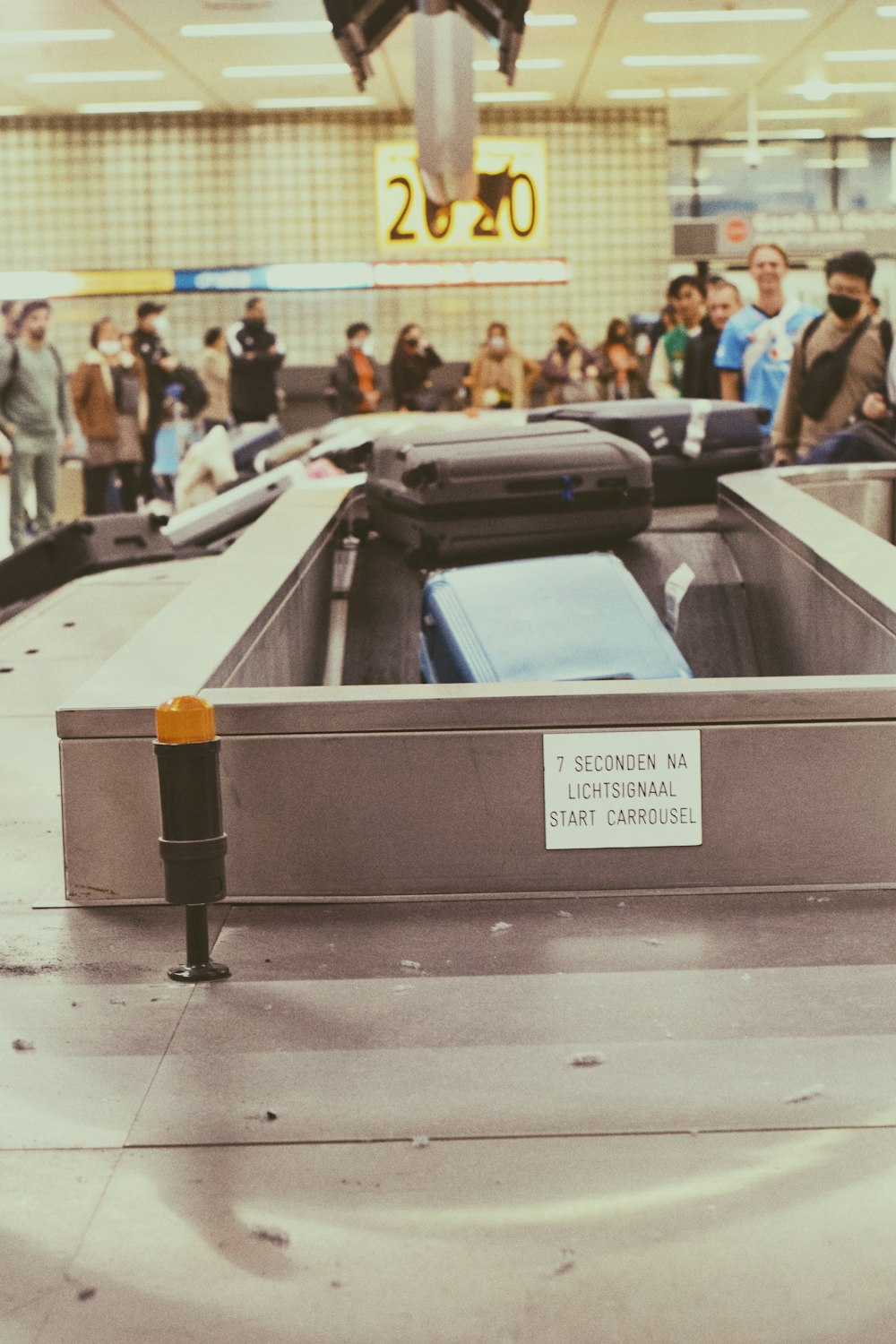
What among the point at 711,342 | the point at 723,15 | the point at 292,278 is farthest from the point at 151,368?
the point at 292,278

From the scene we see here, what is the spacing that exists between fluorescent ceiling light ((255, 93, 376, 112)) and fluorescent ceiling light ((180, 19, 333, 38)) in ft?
11.5

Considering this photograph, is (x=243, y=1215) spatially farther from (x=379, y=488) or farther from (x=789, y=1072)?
(x=379, y=488)

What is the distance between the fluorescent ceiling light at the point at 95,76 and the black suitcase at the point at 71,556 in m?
11.1

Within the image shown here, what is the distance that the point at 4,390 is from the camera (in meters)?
10.4

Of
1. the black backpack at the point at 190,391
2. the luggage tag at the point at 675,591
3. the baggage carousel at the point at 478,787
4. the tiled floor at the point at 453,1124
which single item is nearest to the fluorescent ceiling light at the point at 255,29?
the black backpack at the point at 190,391

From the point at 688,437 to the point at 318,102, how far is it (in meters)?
13.7

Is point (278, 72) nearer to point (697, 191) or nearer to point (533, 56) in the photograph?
point (533, 56)

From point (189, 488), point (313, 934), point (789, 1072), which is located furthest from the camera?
point (189, 488)

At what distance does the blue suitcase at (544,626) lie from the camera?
11.7 ft

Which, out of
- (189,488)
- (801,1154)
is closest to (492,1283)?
(801,1154)

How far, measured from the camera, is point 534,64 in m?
16.0

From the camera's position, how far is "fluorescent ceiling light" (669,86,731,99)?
17.9 meters

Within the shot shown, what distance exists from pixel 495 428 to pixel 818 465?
1.21 meters

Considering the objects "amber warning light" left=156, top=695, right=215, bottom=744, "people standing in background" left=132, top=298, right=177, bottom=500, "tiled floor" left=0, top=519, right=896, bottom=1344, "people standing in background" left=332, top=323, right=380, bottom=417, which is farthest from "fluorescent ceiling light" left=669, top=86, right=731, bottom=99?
"amber warning light" left=156, top=695, right=215, bottom=744
